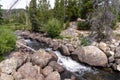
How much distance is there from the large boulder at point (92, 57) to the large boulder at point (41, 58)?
3991 mm

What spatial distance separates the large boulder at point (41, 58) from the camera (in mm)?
17041

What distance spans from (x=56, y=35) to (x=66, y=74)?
14650 mm

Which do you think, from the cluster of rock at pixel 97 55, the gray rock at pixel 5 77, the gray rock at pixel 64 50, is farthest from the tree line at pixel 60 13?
the gray rock at pixel 5 77

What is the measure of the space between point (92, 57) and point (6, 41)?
28.1ft

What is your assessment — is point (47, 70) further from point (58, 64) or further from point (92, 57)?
point (92, 57)

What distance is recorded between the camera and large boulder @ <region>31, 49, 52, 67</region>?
17041 millimetres

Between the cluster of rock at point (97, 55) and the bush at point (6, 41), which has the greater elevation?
the bush at point (6, 41)

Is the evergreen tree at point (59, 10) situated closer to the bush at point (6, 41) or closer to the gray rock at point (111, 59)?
the gray rock at point (111, 59)

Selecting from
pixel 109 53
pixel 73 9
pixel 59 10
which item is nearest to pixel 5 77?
pixel 109 53

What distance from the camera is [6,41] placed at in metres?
18.8

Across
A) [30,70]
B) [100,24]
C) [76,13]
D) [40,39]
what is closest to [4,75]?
[30,70]

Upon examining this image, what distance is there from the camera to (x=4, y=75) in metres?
14.4

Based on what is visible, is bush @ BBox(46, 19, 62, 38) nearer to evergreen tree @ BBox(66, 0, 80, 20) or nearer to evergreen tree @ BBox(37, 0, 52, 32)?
evergreen tree @ BBox(37, 0, 52, 32)

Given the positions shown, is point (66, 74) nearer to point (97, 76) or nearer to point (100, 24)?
point (97, 76)
